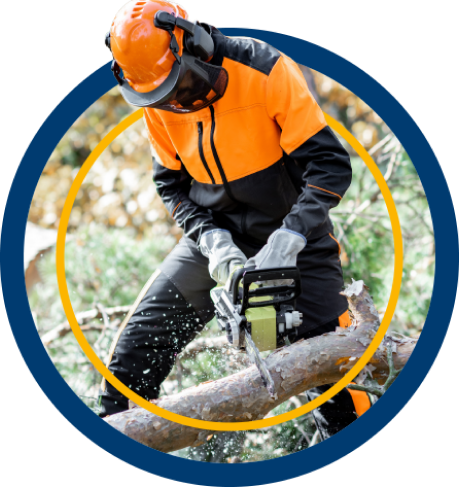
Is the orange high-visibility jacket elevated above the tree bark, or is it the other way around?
the orange high-visibility jacket

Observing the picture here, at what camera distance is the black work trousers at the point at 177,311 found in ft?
7.09

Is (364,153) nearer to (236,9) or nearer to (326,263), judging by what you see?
(326,263)

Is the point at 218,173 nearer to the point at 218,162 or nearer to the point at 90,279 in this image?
the point at 218,162

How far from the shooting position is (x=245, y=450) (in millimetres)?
2648

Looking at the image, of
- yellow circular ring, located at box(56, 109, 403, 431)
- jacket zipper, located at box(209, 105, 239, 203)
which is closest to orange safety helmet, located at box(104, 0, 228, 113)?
jacket zipper, located at box(209, 105, 239, 203)

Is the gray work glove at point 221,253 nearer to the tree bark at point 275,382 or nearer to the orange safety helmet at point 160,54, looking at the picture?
the tree bark at point 275,382

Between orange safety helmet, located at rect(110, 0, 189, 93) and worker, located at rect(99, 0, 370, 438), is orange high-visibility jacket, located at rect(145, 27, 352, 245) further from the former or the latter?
orange safety helmet, located at rect(110, 0, 189, 93)

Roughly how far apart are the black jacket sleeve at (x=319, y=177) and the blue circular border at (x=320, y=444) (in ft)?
0.77

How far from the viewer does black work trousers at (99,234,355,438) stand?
2.16 metres

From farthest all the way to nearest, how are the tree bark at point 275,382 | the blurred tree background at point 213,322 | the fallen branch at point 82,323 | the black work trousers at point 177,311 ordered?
the fallen branch at point 82,323 → the blurred tree background at point 213,322 → the black work trousers at point 177,311 → the tree bark at point 275,382

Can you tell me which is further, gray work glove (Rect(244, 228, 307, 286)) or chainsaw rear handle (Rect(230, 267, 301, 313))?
gray work glove (Rect(244, 228, 307, 286))

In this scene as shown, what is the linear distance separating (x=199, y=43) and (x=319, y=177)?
734 millimetres

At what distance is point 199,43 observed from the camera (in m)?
1.74

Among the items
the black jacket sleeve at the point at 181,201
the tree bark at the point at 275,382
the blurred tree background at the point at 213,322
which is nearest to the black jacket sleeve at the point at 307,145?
the tree bark at the point at 275,382
